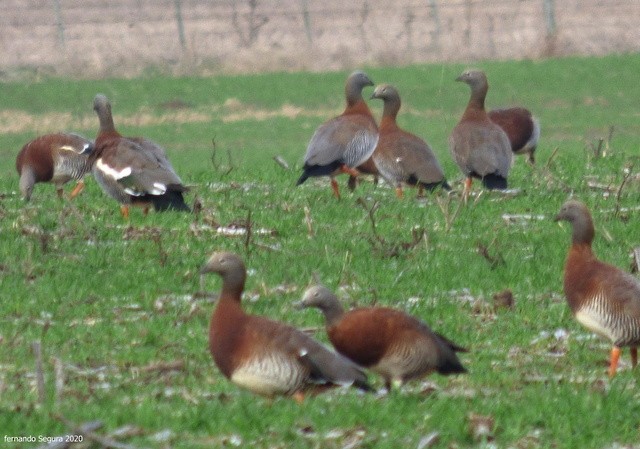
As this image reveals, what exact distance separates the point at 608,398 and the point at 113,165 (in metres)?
5.58

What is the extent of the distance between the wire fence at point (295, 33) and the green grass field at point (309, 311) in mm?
20513

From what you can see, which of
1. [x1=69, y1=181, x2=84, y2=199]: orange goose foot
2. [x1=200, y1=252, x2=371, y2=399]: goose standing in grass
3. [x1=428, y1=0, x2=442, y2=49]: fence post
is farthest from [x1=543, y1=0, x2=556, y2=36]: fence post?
[x1=200, y1=252, x2=371, y2=399]: goose standing in grass

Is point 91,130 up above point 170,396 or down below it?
below

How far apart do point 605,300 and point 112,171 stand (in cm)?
492

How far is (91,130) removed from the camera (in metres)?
27.3

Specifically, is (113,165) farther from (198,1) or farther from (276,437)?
(198,1)

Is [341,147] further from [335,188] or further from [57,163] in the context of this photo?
[57,163]

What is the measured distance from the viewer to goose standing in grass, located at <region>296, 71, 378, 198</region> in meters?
12.1

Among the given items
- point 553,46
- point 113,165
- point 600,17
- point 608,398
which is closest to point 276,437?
point 608,398

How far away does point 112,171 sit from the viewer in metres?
10.6

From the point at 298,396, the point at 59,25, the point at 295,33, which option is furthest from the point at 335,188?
the point at 295,33

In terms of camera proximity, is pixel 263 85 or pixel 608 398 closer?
pixel 608 398

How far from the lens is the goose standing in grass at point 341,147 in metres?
12.1

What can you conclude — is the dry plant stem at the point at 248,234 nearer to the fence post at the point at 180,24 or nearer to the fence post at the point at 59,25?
the fence post at the point at 59,25
